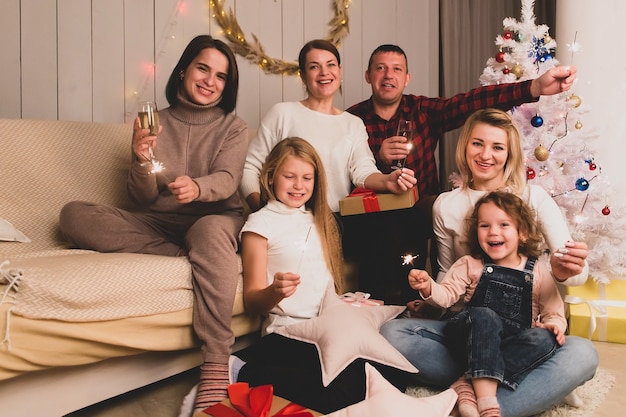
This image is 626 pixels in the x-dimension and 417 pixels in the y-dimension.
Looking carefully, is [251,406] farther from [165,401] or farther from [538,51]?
[538,51]

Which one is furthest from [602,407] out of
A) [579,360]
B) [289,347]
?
[289,347]

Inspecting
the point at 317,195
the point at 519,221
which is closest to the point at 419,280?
the point at 519,221

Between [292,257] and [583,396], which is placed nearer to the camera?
[583,396]

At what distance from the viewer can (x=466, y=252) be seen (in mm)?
1853

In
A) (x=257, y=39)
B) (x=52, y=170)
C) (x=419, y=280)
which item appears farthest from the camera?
(x=257, y=39)

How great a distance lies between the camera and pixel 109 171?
213 cm

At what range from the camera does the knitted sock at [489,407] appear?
1365 millimetres

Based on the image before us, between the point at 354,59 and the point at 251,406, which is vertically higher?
the point at 354,59

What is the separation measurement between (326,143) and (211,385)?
1109 millimetres

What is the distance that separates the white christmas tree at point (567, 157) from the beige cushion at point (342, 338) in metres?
1.17

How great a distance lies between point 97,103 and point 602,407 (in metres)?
2.38

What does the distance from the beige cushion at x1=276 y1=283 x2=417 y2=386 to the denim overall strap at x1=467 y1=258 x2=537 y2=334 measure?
0.31 m

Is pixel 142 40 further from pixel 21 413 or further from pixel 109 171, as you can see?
pixel 21 413

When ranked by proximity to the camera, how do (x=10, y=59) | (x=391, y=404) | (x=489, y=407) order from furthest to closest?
(x=10, y=59) < (x=489, y=407) < (x=391, y=404)
